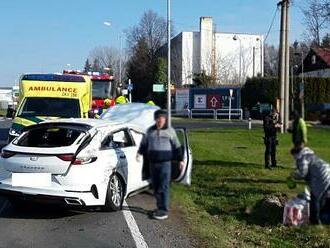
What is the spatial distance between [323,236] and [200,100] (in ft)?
176

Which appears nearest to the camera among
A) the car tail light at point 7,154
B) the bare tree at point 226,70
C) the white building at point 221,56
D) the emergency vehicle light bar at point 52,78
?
the car tail light at point 7,154

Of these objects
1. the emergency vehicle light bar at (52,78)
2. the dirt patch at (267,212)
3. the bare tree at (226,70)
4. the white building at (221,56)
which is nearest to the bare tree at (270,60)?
the white building at (221,56)

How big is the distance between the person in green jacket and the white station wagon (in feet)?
1.72

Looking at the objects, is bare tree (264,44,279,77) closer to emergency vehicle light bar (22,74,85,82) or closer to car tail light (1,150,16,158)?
emergency vehicle light bar (22,74,85,82)

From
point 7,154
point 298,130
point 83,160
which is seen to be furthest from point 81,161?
point 298,130

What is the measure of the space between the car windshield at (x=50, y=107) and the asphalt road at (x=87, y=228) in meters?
6.34

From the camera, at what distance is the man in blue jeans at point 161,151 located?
8.11 feet

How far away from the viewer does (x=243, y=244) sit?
10625 millimetres

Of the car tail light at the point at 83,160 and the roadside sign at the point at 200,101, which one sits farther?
the roadside sign at the point at 200,101

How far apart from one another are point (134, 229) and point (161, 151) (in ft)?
26.5

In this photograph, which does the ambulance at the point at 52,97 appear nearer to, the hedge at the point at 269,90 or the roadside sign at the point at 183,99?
the hedge at the point at 269,90

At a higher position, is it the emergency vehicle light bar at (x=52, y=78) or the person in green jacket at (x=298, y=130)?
the emergency vehicle light bar at (x=52, y=78)

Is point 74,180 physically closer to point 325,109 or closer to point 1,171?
point 1,171

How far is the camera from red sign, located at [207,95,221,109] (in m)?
62.0
